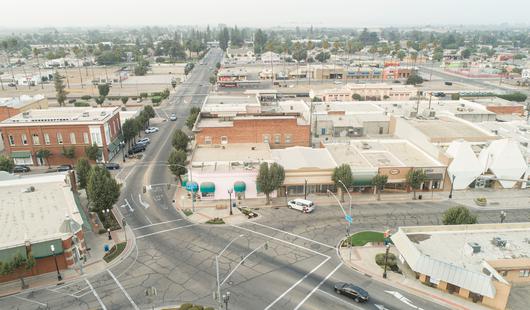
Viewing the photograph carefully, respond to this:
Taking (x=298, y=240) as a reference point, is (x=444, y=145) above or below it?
above

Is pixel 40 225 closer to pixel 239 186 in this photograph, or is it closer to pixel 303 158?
pixel 239 186

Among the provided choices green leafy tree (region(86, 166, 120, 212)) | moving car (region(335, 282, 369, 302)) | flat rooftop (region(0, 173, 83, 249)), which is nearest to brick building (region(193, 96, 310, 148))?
green leafy tree (region(86, 166, 120, 212))

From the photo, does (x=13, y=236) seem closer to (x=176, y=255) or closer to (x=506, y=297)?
(x=176, y=255)

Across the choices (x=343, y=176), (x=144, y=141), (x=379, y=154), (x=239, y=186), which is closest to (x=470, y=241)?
(x=343, y=176)

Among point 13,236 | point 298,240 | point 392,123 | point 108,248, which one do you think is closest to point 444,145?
point 392,123

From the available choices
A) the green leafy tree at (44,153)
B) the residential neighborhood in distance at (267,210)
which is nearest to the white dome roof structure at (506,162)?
the residential neighborhood in distance at (267,210)
